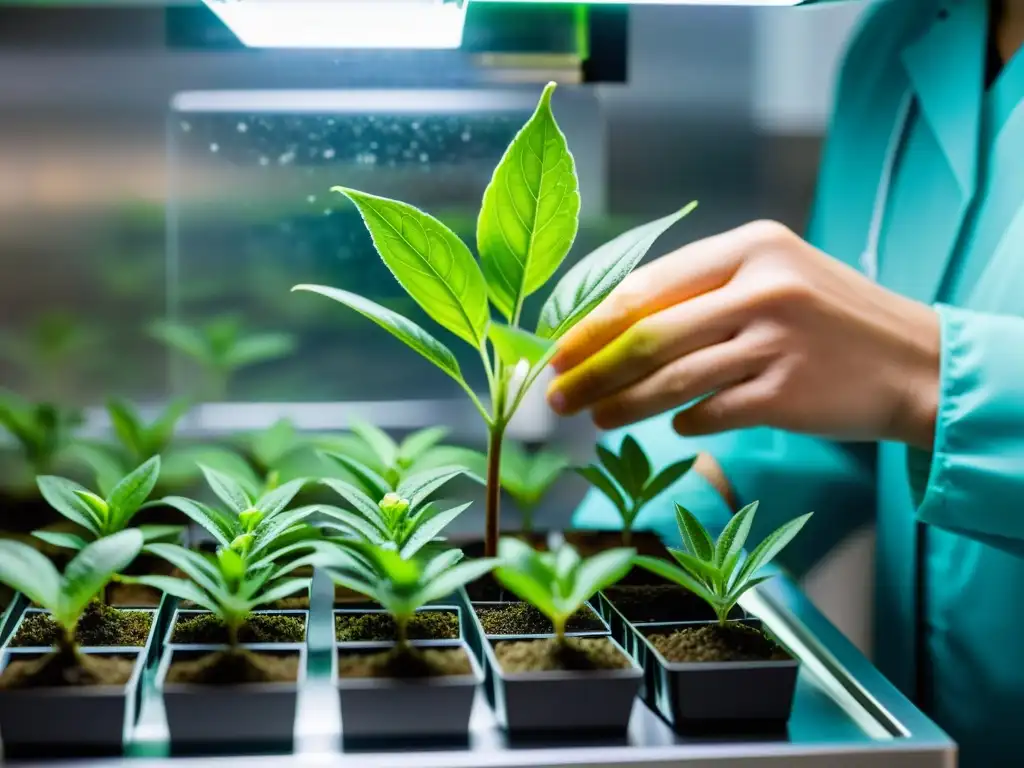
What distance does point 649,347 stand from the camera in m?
0.62

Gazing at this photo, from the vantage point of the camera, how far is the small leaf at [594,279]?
58 centimetres

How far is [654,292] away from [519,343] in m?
0.18

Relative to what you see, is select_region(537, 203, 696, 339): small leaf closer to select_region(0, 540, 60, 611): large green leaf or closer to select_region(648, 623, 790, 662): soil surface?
select_region(648, 623, 790, 662): soil surface

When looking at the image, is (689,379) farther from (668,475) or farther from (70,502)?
(70,502)

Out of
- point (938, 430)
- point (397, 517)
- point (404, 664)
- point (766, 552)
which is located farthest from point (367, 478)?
point (938, 430)

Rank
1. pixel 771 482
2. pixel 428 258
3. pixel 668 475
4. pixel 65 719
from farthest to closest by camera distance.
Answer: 1. pixel 771 482
2. pixel 668 475
3. pixel 428 258
4. pixel 65 719

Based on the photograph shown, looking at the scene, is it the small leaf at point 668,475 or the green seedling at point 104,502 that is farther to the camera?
the small leaf at point 668,475

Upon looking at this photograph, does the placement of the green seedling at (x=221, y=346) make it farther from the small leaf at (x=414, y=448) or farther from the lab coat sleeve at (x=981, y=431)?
the lab coat sleeve at (x=981, y=431)

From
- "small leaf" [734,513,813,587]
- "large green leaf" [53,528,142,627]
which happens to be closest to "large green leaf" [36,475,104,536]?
"large green leaf" [53,528,142,627]

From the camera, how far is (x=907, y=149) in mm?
948

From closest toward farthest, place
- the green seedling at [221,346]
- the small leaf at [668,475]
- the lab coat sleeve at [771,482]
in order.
Answer: the small leaf at [668,475] < the lab coat sleeve at [771,482] < the green seedling at [221,346]

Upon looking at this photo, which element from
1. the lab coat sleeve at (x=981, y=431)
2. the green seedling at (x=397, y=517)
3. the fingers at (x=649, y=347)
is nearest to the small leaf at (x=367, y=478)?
the green seedling at (x=397, y=517)

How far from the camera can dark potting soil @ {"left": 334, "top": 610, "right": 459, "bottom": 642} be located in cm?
56

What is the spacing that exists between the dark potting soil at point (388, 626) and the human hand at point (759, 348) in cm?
16
